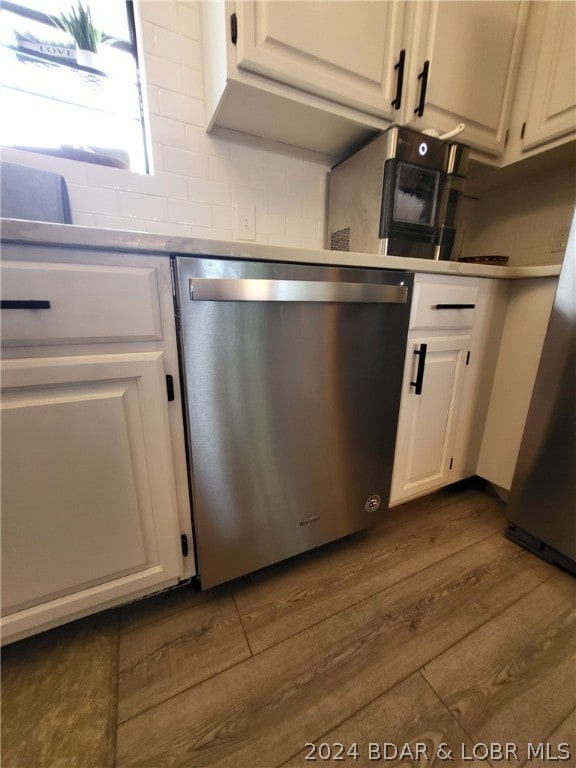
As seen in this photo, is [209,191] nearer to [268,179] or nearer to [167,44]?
[268,179]

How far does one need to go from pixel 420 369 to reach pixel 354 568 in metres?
0.73

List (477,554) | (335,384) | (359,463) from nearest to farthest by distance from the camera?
(335,384) < (359,463) < (477,554)

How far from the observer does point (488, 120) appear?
1258 millimetres

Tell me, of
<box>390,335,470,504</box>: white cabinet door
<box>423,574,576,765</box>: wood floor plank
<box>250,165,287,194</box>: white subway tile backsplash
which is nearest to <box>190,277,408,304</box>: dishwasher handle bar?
<box>390,335,470,504</box>: white cabinet door

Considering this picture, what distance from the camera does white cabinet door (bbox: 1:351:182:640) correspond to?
61 cm

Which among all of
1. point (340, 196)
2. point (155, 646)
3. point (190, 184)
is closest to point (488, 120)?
point (340, 196)

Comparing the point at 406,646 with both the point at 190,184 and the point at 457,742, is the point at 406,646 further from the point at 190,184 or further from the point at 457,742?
the point at 190,184

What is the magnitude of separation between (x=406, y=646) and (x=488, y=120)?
1.93 metres

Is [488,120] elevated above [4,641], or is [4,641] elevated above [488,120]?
[488,120]

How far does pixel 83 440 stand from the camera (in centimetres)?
65

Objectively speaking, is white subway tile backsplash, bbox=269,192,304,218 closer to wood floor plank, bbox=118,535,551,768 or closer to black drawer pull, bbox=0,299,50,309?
black drawer pull, bbox=0,299,50,309

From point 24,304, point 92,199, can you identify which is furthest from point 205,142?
point 24,304

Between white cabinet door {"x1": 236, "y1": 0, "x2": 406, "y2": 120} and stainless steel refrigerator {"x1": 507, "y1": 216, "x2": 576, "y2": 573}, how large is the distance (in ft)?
2.64

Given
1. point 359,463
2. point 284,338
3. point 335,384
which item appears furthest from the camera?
point 359,463
